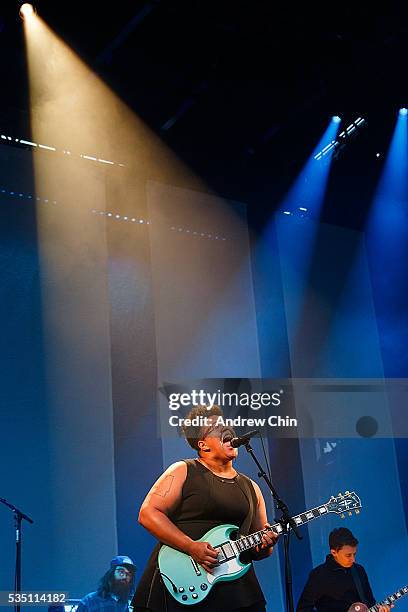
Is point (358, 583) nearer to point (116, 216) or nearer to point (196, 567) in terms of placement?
point (196, 567)

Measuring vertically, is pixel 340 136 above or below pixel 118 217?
above

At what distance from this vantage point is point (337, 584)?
14.8ft

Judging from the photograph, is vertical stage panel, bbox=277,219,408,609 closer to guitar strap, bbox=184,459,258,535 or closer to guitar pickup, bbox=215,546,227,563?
Result: guitar strap, bbox=184,459,258,535

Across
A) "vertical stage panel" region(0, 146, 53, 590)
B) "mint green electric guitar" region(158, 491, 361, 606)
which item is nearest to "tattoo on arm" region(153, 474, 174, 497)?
"mint green electric guitar" region(158, 491, 361, 606)

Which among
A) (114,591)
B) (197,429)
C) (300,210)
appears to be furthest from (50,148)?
(197,429)

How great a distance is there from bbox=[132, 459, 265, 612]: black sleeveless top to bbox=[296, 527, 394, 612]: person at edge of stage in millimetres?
1450

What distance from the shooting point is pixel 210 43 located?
6.27 m

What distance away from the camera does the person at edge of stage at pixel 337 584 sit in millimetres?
4445

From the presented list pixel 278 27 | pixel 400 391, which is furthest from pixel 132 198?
pixel 400 391

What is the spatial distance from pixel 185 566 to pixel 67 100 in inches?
188

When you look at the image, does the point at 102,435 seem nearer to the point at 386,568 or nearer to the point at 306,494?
the point at 306,494

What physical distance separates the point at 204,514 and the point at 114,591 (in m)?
2.60

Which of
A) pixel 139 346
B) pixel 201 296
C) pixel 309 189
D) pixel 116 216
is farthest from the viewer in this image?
pixel 309 189

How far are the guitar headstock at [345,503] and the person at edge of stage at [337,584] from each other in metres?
0.83
